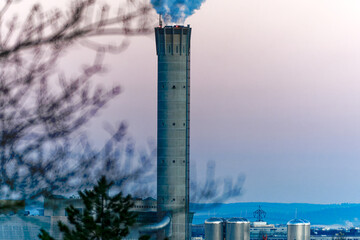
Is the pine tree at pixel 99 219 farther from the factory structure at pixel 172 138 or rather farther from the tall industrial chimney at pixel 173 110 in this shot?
the tall industrial chimney at pixel 173 110

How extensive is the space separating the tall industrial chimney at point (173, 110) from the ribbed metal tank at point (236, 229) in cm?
3984

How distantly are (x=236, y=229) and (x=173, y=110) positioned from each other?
4338cm

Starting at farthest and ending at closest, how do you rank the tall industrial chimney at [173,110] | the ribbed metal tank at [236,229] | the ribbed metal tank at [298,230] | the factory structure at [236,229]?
the ribbed metal tank at [298,230] < the factory structure at [236,229] < the ribbed metal tank at [236,229] < the tall industrial chimney at [173,110]

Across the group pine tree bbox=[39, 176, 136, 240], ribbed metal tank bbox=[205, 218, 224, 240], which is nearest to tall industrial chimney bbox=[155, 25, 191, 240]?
ribbed metal tank bbox=[205, 218, 224, 240]

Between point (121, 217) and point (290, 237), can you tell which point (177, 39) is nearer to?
point (121, 217)

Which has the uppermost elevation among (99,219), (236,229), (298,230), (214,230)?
(99,219)

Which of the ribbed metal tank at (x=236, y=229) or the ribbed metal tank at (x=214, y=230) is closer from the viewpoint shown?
the ribbed metal tank at (x=236, y=229)

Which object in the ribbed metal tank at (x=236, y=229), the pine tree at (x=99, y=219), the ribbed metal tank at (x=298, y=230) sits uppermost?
the pine tree at (x=99, y=219)

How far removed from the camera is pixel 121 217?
28.7 metres

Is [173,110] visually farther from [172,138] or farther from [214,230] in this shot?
[214,230]

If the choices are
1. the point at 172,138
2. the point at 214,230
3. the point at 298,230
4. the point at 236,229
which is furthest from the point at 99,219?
the point at 298,230

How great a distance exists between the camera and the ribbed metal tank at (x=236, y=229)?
388 ft

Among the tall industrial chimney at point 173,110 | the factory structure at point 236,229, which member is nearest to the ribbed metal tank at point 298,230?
the factory structure at point 236,229

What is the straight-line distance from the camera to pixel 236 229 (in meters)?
118
